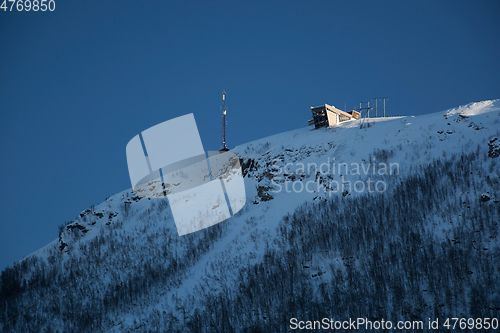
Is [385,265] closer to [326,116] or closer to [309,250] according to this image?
[309,250]

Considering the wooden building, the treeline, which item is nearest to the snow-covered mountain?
the treeline

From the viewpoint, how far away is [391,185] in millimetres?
27422

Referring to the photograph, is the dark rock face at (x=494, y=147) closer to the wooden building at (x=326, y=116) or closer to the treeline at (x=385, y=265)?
the treeline at (x=385, y=265)

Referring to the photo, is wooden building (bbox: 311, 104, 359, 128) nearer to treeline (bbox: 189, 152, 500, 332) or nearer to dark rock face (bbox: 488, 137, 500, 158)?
dark rock face (bbox: 488, 137, 500, 158)

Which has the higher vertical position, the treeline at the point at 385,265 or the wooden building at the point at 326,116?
the wooden building at the point at 326,116

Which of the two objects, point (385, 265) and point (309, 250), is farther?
point (309, 250)

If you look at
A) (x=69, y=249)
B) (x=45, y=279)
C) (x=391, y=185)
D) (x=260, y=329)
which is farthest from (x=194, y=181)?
(x=260, y=329)

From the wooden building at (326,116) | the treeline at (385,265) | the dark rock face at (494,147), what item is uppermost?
the wooden building at (326,116)

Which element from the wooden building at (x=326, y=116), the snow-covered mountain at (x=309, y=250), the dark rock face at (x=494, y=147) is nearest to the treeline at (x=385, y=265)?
the snow-covered mountain at (x=309, y=250)

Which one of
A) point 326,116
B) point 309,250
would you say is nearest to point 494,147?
point 309,250

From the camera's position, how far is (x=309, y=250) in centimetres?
2230

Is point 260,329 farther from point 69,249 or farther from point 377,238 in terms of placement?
point 69,249

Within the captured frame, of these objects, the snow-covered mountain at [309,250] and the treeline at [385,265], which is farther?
the snow-covered mountain at [309,250]

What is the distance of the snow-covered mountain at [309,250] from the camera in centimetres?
1778
